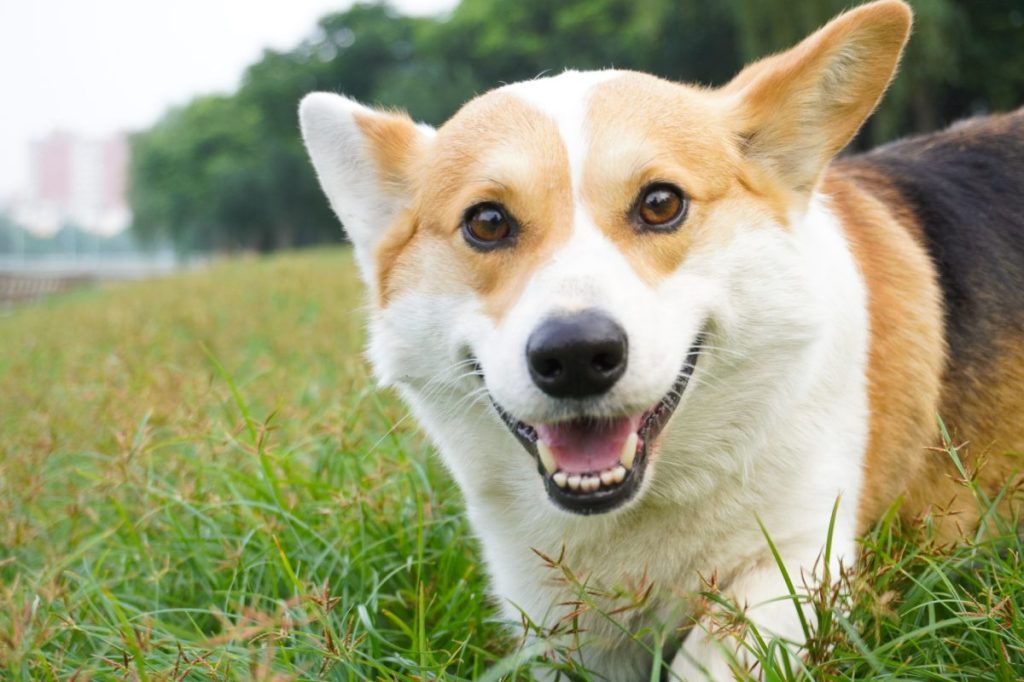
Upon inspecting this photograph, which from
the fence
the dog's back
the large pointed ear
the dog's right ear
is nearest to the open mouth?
the large pointed ear

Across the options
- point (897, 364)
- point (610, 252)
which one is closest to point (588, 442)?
point (610, 252)

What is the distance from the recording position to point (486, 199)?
2.47 m

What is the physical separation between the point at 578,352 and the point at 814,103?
109 centimetres

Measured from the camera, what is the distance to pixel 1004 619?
77.0 inches

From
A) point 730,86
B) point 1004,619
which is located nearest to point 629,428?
point 1004,619

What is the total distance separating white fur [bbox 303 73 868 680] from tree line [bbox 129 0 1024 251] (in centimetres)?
644

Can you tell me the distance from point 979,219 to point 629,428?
1.45 meters

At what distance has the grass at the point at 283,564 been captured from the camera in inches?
81.1

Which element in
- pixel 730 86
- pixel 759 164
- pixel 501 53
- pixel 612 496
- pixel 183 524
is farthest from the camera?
pixel 501 53

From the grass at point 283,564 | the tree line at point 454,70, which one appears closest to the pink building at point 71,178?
the tree line at point 454,70

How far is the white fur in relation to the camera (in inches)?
88.4

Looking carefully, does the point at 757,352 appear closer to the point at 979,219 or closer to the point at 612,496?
the point at 612,496

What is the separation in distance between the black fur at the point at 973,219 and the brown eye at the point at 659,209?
0.96 m

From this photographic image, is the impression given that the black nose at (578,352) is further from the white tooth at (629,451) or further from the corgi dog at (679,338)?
the white tooth at (629,451)
